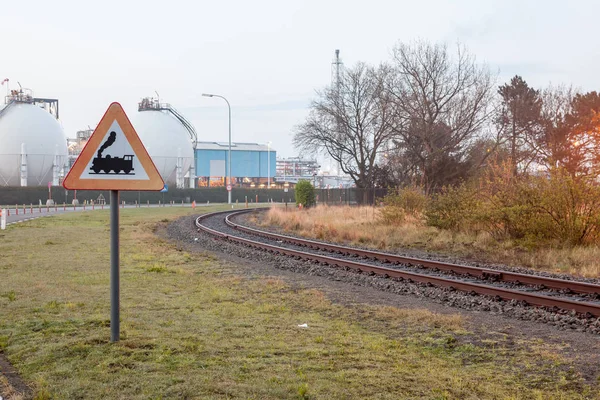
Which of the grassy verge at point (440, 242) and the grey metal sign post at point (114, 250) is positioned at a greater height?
the grey metal sign post at point (114, 250)

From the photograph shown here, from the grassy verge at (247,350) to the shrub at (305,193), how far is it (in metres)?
33.4

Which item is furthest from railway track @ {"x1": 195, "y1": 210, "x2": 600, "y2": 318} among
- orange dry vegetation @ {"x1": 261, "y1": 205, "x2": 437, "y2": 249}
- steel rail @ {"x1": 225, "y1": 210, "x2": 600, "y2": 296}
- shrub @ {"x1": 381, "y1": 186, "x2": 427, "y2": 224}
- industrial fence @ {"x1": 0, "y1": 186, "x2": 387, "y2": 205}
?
industrial fence @ {"x1": 0, "y1": 186, "x2": 387, "y2": 205}

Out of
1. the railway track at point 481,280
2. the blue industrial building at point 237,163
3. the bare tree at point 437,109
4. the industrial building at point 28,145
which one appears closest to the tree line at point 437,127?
the bare tree at point 437,109

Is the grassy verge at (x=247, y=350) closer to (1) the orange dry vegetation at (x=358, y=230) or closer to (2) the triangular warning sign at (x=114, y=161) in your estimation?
(2) the triangular warning sign at (x=114, y=161)

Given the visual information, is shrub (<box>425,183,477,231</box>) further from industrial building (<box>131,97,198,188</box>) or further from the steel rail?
industrial building (<box>131,97,198,188</box>)

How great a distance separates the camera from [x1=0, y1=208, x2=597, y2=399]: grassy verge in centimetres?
527

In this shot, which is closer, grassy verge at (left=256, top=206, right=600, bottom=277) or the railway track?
the railway track

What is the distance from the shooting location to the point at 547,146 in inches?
1738

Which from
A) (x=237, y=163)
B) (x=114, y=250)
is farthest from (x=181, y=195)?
(x=114, y=250)

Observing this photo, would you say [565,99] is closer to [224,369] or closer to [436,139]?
[436,139]

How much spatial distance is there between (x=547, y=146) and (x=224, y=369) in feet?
141

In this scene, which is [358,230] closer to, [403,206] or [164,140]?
[403,206]

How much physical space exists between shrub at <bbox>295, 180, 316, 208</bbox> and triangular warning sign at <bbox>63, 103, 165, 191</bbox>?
127 ft

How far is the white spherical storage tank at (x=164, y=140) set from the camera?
73812 millimetres
